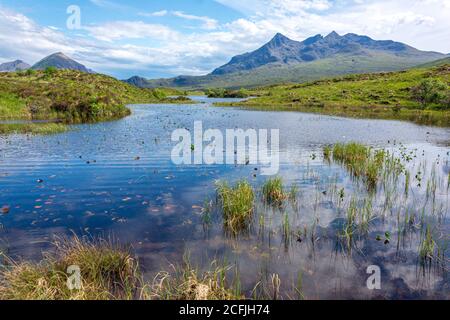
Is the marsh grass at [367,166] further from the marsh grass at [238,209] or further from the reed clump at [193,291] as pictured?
the reed clump at [193,291]

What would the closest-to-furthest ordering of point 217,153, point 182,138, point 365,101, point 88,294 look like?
A: point 88,294
point 217,153
point 182,138
point 365,101

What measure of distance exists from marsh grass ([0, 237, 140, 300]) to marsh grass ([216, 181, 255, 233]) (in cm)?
431

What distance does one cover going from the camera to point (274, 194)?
593 inches

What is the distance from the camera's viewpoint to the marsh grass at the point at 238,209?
12.1 meters

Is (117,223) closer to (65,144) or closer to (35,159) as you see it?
Result: (35,159)

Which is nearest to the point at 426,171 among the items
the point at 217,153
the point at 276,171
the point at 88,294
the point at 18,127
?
the point at 276,171

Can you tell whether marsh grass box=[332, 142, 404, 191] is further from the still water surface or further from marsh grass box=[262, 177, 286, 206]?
marsh grass box=[262, 177, 286, 206]

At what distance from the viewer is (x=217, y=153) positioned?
87.0 ft

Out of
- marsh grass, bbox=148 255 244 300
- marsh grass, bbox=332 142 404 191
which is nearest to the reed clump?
marsh grass, bbox=148 255 244 300

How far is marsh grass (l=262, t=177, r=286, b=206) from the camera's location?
14.8 meters

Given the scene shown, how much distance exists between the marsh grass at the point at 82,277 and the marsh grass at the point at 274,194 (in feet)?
25.4

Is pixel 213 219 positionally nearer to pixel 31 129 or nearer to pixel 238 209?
pixel 238 209
